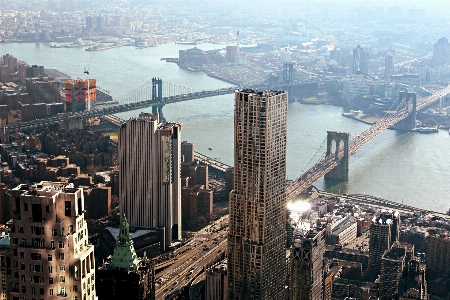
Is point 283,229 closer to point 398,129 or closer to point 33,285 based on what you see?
point 33,285

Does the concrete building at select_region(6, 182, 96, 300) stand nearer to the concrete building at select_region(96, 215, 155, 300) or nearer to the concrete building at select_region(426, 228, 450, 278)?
the concrete building at select_region(96, 215, 155, 300)

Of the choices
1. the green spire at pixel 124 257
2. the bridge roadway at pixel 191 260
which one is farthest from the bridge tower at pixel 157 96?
the green spire at pixel 124 257

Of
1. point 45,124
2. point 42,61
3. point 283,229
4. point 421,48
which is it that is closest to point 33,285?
point 283,229

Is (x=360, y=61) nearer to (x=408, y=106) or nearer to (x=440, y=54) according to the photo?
(x=440, y=54)

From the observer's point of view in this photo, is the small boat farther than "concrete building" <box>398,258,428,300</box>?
Yes

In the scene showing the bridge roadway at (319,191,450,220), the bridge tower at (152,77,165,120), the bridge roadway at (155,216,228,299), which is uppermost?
the bridge tower at (152,77,165,120)

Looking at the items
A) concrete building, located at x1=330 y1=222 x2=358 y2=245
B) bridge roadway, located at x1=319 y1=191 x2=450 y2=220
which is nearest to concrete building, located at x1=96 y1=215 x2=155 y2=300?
concrete building, located at x1=330 y1=222 x2=358 y2=245

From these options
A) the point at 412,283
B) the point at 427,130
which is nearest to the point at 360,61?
the point at 427,130
